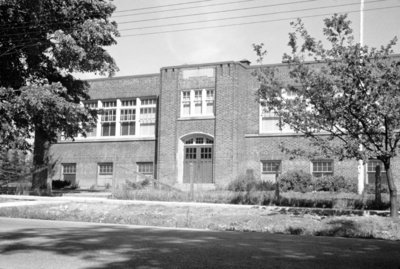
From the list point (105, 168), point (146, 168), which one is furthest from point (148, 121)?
point (105, 168)

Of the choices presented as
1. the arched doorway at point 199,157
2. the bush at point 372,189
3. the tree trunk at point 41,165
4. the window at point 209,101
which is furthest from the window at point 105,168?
the bush at point 372,189

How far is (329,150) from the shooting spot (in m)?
14.9

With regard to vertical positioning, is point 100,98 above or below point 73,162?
above

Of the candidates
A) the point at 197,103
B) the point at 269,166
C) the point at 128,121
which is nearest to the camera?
the point at 269,166

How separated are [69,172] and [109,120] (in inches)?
189

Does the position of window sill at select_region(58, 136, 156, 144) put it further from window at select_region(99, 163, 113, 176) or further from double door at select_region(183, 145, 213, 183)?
double door at select_region(183, 145, 213, 183)

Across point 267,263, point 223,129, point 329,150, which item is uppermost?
point 223,129

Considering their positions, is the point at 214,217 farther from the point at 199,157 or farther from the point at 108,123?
the point at 108,123

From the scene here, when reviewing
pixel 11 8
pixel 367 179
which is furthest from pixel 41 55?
pixel 367 179

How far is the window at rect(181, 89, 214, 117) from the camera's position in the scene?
32.0 metres

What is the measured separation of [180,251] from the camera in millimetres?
8445

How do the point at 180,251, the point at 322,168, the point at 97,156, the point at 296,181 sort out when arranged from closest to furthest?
the point at 180,251
the point at 296,181
the point at 322,168
the point at 97,156

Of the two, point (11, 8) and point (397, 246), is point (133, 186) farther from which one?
point (397, 246)

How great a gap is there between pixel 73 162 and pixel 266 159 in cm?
1427
